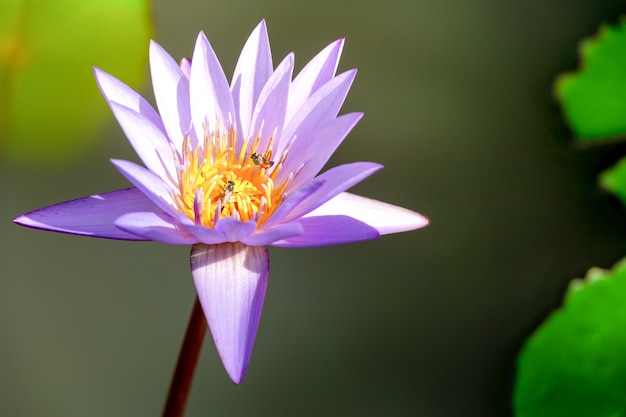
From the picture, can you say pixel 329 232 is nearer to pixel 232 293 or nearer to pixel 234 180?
pixel 232 293

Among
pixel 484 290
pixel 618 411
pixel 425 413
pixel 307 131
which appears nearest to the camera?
pixel 307 131

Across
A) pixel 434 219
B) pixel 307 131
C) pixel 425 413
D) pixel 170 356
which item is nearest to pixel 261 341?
pixel 170 356

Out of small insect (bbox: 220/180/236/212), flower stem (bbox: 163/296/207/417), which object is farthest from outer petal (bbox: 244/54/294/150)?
flower stem (bbox: 163/296/207/417)

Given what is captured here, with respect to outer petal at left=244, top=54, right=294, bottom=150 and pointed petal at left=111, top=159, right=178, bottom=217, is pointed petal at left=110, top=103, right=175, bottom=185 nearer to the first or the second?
pointed petal at left=111, top=159, right=178, bottom=217

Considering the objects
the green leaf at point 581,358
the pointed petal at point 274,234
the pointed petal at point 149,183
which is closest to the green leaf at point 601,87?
the green leaf at point 581,358

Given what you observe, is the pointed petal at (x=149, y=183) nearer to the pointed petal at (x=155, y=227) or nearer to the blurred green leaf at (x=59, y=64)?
the pointed petal at (x=155, y=227)

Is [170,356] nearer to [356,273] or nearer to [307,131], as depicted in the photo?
[356,273]

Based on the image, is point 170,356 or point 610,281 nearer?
point 610,281
